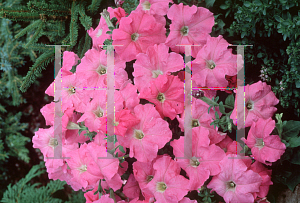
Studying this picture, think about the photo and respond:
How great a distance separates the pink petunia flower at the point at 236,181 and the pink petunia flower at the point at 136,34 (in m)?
0.46

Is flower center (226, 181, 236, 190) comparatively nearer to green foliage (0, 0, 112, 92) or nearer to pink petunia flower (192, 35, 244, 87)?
pink petunia flower (192, 35, 244, 87)

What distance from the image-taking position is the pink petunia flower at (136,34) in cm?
80

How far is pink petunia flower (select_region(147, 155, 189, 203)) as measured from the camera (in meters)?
0.75

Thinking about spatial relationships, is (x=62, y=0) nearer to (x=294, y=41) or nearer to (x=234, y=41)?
(x=234, y=41)

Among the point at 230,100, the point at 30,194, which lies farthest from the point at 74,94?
the point at 30,194

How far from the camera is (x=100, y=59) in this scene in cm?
89

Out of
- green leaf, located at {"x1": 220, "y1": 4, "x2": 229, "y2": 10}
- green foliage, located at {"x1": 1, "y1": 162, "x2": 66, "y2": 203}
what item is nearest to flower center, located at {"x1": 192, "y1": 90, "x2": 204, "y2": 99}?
green leaf, located at {"x1": 220, "y1": 4, "x2": 229, "y2": 10}

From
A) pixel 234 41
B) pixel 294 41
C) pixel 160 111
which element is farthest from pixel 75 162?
pixel 294 41

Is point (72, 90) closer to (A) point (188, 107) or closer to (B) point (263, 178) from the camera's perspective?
(A) point (188, 107)

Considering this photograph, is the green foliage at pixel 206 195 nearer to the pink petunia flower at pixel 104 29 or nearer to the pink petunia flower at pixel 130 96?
the pink petunia flower at pixel 130 96

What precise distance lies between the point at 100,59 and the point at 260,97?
0.58 metres

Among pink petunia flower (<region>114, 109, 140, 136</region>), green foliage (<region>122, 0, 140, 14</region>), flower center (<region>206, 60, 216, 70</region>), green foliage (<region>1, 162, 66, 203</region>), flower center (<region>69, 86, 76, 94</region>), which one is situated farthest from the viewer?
green foliage (<region>1, 162, 66, 203</region>)

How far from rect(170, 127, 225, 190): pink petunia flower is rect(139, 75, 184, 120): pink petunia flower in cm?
10

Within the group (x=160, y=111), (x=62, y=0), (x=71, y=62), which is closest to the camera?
(x=160, y=111)
